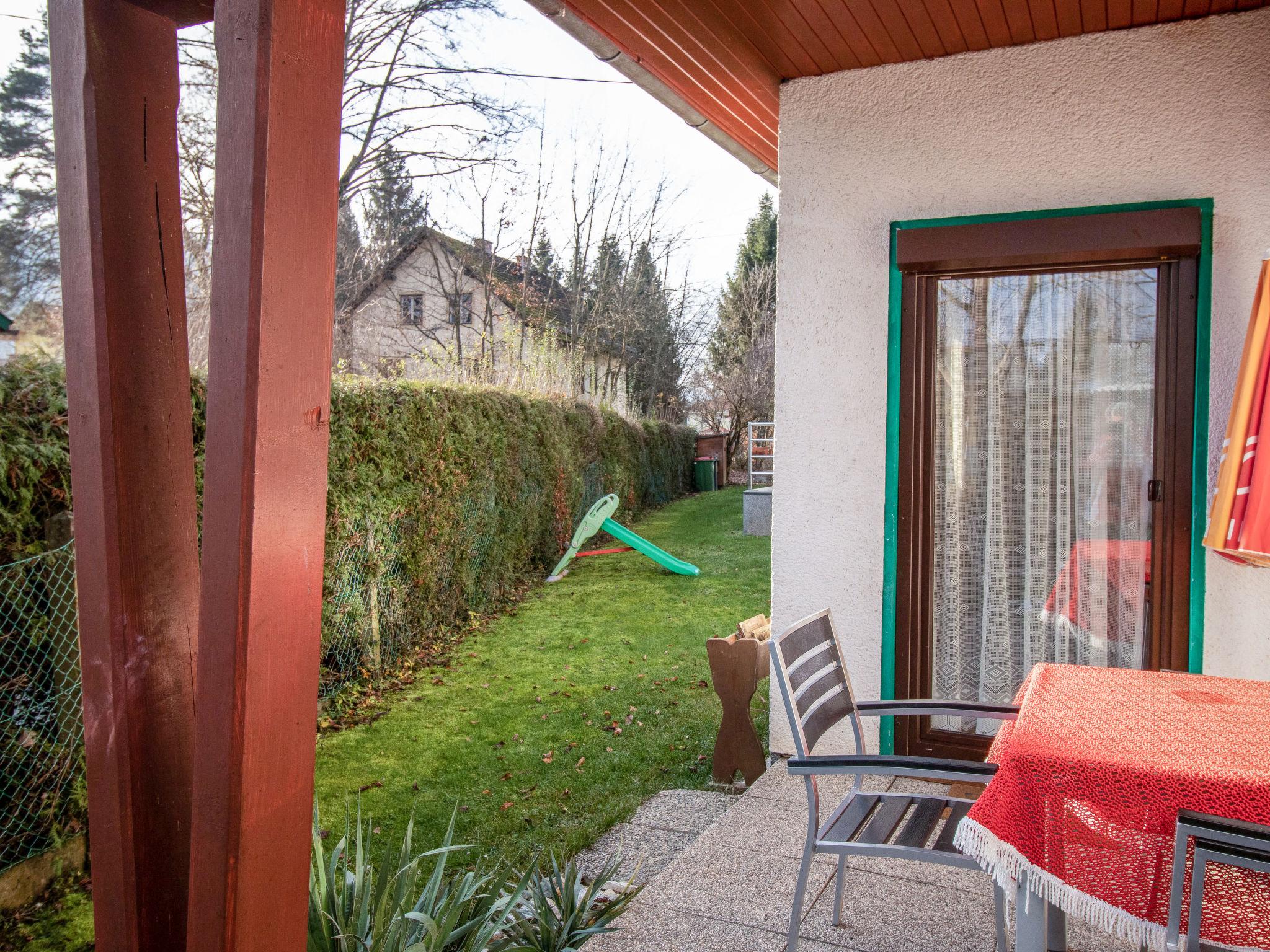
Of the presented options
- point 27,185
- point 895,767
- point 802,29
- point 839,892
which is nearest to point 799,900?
point 839,892

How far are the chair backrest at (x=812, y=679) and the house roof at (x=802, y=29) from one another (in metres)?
2.23

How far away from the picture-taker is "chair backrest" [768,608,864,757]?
7.75 feet

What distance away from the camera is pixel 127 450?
1.39 meters

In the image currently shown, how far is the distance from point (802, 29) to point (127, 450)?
10.1 feet

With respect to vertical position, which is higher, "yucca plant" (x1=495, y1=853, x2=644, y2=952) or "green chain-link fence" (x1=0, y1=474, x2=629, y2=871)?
"green chain-link fence" (x1=0, y1=474, x2=629, y2=871)

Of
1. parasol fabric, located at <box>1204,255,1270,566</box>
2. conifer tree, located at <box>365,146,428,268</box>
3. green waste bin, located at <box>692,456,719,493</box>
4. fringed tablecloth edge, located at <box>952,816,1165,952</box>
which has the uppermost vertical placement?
conifer tree, located at <box>365,146,428,268</box>

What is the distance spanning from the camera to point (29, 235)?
27.8ft

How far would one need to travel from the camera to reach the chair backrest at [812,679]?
7.75 ft

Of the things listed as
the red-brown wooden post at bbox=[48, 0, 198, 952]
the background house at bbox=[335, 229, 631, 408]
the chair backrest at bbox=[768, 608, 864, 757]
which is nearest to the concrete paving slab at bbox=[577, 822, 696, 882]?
the chair backrest at bbox=[768, 608, 864, 757]

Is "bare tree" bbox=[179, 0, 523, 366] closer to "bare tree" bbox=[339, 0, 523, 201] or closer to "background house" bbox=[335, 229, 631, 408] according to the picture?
"bare tree" bbox=[339, 0, 523, 201]

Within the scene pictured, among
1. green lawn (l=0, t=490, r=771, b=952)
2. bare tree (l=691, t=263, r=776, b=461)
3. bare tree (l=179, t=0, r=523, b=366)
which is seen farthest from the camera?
bare tree (l=691, t=263, r=776, b=461)

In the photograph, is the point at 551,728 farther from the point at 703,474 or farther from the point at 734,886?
the point at 703,474

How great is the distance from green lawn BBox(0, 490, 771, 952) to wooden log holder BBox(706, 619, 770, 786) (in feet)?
0.85

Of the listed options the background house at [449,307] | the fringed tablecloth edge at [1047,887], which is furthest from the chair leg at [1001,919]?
the background house at [449,307]
